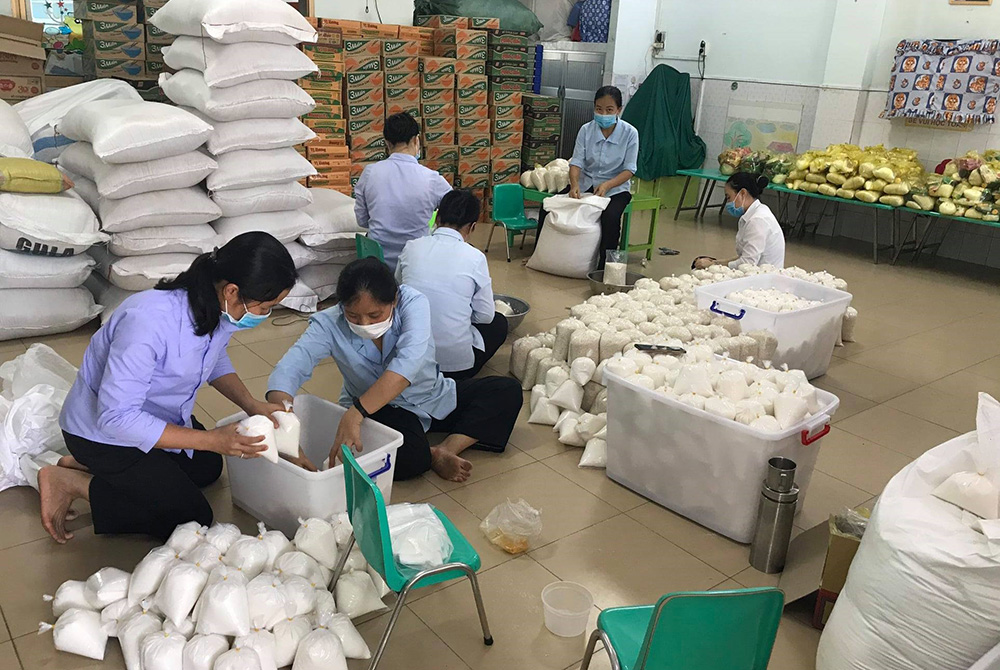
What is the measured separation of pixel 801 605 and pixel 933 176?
5.62 meters

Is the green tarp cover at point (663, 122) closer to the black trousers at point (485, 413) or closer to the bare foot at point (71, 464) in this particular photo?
the black trousers at point (485, 413)

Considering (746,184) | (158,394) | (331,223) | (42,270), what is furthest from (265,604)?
(746,184)

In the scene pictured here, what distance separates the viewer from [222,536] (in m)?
2.23

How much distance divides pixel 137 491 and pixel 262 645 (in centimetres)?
74

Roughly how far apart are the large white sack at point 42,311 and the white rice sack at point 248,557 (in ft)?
8.30

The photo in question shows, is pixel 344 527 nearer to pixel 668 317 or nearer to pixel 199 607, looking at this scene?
pixel 199 607

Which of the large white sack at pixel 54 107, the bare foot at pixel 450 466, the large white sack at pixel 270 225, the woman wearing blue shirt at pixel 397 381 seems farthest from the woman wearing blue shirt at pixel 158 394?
the large white sack at pixel 54 107

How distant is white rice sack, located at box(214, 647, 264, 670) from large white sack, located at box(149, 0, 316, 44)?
131 inches

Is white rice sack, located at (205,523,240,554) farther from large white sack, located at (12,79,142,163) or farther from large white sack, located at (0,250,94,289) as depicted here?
large white sack, located at (12,79,142,163)

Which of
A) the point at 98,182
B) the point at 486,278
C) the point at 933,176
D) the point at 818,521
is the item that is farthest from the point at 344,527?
the point at 933,176

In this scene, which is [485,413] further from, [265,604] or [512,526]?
[265,604]

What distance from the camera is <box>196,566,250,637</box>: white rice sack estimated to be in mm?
1899

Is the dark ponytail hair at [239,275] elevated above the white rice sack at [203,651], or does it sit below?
above

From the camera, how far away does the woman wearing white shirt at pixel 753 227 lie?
4.67 m
